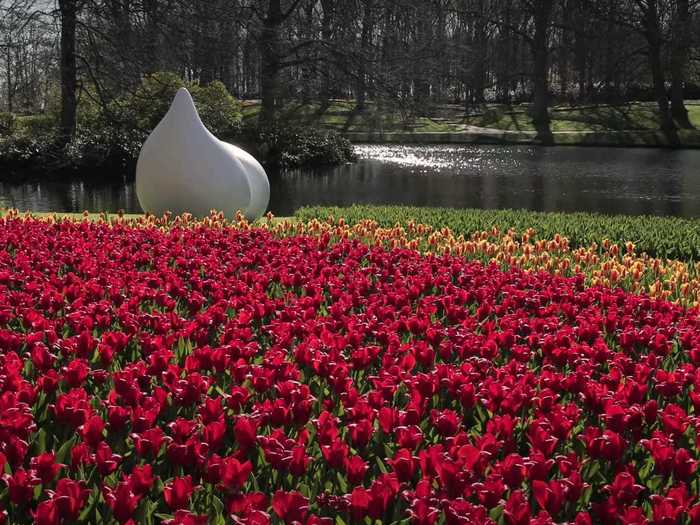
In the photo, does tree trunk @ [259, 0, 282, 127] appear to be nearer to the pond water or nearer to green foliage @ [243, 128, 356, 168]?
green foliage @ [243, 128, 356, 168]

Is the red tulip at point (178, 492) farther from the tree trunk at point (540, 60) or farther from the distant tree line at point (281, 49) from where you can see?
the tree trunk at point (540, 60)

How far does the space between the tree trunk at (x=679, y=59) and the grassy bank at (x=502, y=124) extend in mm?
1023

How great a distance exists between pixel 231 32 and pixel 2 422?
1062 inches

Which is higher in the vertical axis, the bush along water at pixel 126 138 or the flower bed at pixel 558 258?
the bush along water at pixel 126 138

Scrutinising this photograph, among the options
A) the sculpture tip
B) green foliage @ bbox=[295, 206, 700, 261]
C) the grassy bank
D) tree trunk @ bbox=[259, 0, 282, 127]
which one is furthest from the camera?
the grassy bank

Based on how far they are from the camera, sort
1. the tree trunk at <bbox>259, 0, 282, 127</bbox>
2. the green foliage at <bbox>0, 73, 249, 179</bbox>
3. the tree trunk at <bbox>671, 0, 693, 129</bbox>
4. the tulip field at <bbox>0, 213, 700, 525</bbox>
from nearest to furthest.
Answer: the tulip field at <bbox>0, 213, 700, 525</bbox> < the green foliage at <bbox>0, 73, 249, 179</bbox> < the tree trunk at <bbox>259, 0, 282, 127</bbox> < the tree trunk at <bbox>671, 0, 693, 129</bbox>

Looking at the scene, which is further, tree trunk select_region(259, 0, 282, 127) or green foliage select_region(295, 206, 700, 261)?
tree trunk select_region(259, 0, 282, 127)

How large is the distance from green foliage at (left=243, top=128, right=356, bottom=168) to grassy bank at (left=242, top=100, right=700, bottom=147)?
436 cm

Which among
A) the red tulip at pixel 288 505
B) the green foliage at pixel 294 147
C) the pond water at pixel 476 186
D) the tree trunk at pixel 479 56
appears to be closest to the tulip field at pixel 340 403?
the red tulip at pixel 288 505

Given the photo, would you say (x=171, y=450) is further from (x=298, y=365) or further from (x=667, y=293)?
(x=667, y=293)

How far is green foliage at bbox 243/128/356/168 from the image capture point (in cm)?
2877

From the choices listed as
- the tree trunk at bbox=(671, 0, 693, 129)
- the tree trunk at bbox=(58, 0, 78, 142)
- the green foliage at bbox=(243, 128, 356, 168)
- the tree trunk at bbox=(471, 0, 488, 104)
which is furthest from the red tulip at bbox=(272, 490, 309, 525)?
the tree trunk at bbox=(471, 0, 488, 104)

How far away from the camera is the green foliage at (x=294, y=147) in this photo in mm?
28766

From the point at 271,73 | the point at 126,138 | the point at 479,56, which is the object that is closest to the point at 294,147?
the point at 271,73
